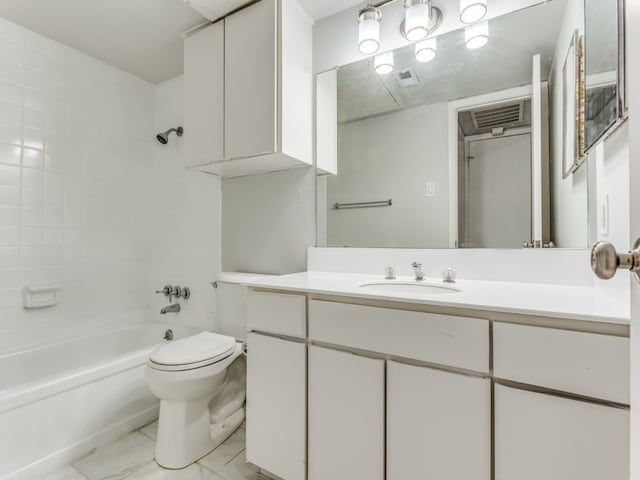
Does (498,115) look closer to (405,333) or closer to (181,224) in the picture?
(405,333)

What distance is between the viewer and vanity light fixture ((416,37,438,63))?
1482 mm

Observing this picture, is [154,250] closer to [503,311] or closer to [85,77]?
[85,77]

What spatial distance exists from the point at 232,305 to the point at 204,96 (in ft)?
4.03

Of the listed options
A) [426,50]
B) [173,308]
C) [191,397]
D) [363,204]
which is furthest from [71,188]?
[426,50]

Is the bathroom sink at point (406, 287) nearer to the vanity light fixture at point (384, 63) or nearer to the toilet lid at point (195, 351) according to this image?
the toilet lid at point (195, 351)

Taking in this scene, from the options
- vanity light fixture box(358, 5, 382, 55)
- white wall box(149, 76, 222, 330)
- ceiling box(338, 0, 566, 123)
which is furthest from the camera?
white wall box(149, 76, 222, 330)

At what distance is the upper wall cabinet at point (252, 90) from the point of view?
1563mm

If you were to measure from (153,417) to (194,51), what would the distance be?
2153 mm

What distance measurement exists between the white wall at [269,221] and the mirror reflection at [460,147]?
0.39 feet

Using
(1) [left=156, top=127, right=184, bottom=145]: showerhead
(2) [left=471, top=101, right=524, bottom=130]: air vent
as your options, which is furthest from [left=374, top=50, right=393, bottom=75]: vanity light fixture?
(1) [left=156, top=127, right=184, bottom=145]: showerhead

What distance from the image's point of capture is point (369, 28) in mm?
1553

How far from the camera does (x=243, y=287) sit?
1845 millimetres

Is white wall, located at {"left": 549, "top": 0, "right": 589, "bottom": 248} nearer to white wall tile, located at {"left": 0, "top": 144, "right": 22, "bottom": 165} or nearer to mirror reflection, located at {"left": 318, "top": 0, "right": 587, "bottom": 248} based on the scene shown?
mirror reflection, located at {"left": 318, "top": 0, "right": 587, "bottom": 248}

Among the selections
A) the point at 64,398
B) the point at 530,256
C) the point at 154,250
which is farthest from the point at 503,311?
the point at 154,250
